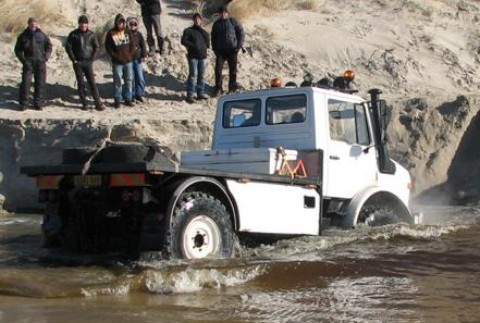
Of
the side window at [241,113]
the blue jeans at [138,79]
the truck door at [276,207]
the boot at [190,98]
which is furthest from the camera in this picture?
the boot at [190,98]

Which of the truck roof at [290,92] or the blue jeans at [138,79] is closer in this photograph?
the truck roof at [290,92]

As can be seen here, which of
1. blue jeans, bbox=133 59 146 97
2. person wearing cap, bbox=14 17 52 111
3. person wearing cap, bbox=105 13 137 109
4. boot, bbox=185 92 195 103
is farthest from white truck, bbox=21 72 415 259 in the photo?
person wearing cap, bbox=14 17 52 111

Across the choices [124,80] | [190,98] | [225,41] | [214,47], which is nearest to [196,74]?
[190,98]

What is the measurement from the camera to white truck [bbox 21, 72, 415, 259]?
7.84m

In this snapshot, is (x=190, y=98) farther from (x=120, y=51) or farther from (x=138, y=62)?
(x=120, y=51)

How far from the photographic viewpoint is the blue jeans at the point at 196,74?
53.5 feet

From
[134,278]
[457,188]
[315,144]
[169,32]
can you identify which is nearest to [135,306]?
[134,278]

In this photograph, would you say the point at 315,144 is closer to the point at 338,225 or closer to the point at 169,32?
the point at 338,225

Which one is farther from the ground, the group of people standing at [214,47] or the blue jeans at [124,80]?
the group of people standing at [214,47]

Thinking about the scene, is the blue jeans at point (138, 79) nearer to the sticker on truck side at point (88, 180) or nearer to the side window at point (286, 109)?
the side window at point (286, 109)

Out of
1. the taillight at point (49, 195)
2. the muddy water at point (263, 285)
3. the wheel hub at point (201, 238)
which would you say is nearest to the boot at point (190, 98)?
the muddy water at point (263, 285)

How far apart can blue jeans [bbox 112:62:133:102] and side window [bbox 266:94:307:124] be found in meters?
6.19

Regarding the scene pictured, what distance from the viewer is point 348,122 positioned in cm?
1016

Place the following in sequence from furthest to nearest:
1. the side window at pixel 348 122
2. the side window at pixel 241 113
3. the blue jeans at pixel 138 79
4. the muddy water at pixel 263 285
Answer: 1. the blue jeans at pixel 138 79
2. the side window at pixel 241 113
3. the side window at pixel 348 122
4. the muddy water at pixel 263 285
